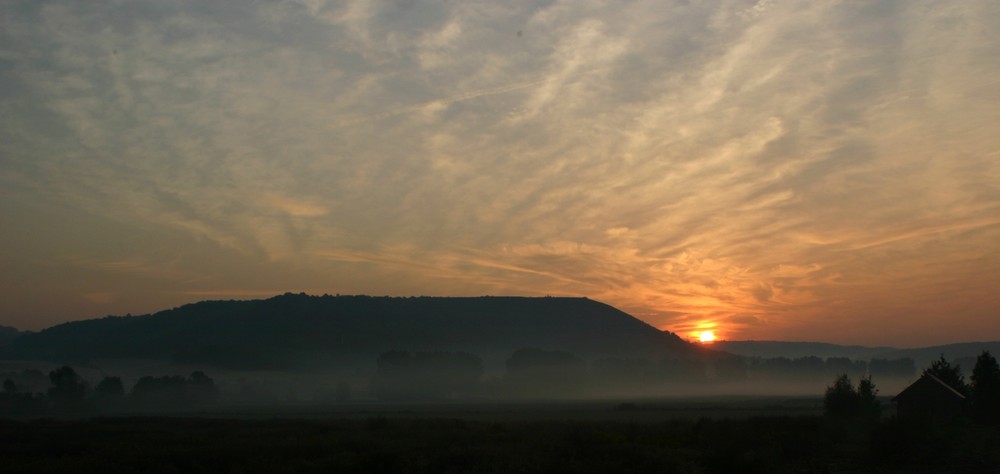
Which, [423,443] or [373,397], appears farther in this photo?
[373,397]

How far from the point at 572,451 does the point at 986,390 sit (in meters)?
38.8

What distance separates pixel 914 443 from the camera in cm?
3634

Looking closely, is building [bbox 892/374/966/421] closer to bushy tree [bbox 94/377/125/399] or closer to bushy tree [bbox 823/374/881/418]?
bushy tree [bbox 823/374/881/418]

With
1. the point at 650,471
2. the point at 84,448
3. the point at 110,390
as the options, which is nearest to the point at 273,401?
the point at 110,390

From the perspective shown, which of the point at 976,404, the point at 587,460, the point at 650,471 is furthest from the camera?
the point at 976,404

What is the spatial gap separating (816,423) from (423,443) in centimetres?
2639

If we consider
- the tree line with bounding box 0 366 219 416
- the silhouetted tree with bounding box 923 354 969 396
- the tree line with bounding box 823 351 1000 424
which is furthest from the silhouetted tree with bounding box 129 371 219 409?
the silhouetted tree with bounding box 923 354 969 396

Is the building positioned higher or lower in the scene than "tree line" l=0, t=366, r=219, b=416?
higher

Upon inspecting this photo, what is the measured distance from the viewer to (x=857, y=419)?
6072 centimetres

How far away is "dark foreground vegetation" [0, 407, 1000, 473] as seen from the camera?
3372 cm

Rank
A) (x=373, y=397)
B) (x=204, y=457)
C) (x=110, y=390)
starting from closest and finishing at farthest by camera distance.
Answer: (x=204, y=457) < (x=110, y=390) < (x=373, y=397)

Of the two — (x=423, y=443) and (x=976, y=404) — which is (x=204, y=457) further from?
(x=976, y=404)

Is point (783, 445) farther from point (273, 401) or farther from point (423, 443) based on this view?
point (273, 401)

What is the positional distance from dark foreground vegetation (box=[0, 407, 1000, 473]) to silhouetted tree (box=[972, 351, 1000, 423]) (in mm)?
4039
